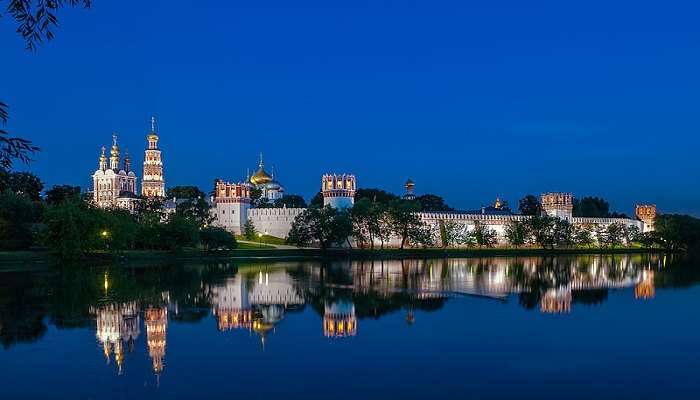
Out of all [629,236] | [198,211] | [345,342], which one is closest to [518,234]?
[629,236]

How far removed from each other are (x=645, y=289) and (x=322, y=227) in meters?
43.6

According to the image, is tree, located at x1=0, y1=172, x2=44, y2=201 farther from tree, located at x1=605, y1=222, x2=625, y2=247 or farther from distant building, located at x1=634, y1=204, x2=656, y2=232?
distant building, located at x1=634, y1=204, x2=656, y2=232

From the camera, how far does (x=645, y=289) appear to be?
3206cm

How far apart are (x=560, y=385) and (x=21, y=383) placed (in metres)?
9.45

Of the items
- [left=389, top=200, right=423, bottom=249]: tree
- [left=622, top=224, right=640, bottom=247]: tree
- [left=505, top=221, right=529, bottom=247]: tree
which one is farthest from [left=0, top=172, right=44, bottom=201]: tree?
[left=622, top=224, right=640, bottom=247]: tree

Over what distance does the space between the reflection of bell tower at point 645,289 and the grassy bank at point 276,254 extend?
3240cm

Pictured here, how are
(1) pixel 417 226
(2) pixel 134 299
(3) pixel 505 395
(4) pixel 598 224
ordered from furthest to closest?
1. (4) pixel 598 224
2. (1) pixel 417 226
3. (2) pixel 134 299
4. (3) pixel 505 395

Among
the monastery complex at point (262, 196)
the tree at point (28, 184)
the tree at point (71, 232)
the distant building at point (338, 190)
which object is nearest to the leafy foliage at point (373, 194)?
the monastery complex at point (262, 196)

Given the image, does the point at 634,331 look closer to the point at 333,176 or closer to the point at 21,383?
the point at 21,383

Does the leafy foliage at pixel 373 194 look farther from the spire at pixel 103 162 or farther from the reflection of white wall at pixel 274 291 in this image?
the reflection of white wall at pixel 274 291

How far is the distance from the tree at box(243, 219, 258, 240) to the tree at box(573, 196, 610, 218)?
234 ft

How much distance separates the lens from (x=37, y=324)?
63.8ft

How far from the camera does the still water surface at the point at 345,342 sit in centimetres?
1299

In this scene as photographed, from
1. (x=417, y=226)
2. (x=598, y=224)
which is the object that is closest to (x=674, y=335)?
(x=417, y=226)
